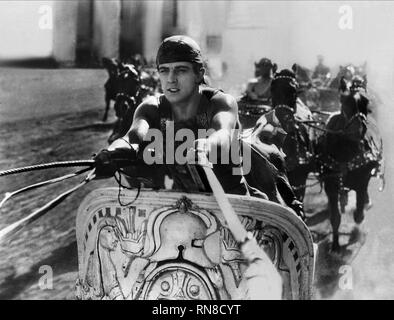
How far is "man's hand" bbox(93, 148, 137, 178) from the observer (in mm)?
2840

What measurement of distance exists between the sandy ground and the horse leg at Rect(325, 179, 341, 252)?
13cm

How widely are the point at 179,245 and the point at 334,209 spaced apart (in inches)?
153

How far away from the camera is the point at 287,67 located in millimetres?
6234

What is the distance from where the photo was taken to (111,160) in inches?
113

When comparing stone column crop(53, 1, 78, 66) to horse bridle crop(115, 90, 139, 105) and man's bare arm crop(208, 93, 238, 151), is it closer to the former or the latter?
horse bridle crop(115, 90, 139, 105)

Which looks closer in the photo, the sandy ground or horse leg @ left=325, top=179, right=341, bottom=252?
the sandy ground

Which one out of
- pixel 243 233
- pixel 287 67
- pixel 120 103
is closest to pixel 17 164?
pixel 120 103

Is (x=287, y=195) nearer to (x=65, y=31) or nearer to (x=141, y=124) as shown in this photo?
(x=141, y=124)

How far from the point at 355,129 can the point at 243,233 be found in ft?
13.4

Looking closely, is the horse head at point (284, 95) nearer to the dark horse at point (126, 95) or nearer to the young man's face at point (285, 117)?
the young man's face at point (285, 117)

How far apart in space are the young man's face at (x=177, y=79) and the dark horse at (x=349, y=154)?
3482 mm

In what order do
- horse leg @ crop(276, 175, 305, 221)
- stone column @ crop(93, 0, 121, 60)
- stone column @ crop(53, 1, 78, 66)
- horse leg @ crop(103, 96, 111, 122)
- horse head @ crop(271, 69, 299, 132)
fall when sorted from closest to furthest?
horse leg @ crop(276, 175, 305, 221), horse head @ crop(271, 69, 299, 132), stone column @ crop(53, 1, 78, 66), stone column @ crop(93, 0, 121, 60), horse leg @ crop(103, 96, 111, 122)

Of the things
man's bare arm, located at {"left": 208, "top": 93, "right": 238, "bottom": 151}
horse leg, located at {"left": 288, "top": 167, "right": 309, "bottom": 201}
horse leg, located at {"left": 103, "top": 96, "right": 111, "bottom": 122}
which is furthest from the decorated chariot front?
horse leg, located at {"left": 103, "top": 96, "right": 111, "bottom": 122}

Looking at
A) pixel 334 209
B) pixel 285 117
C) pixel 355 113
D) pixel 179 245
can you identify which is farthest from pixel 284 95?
pixel 179 245
